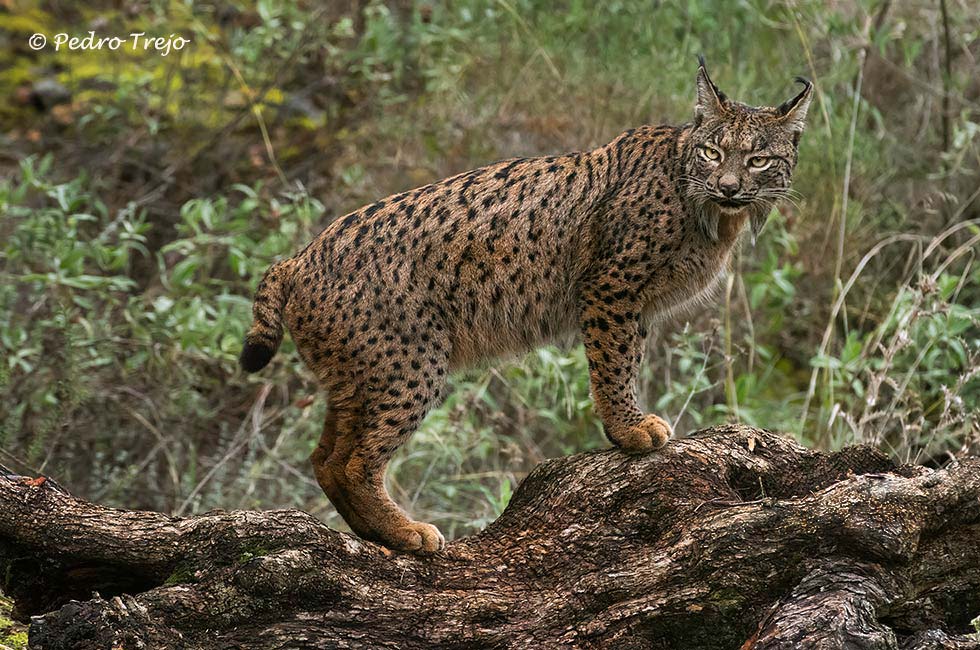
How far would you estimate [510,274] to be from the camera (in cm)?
546

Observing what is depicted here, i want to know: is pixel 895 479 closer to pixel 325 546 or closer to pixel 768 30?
pixel 325 546

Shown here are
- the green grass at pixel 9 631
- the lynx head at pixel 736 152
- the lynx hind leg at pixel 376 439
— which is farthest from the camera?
the lynx head at pixel 736 152

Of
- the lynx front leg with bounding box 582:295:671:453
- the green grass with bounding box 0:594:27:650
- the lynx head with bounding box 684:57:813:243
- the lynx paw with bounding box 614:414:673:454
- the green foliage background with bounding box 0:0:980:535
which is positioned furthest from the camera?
the green foliage background with bounding box 0:0:980:535

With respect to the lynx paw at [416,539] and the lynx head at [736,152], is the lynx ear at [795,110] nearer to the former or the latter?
the lynx head at [736,152]

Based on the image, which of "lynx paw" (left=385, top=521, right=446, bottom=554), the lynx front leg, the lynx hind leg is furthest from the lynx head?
"lynx paw" (left=385, top=521, right=446, bottom=554)

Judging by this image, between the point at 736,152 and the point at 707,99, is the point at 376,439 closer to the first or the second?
the point at 736,152

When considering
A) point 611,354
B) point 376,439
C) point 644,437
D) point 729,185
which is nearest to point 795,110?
point 729,185

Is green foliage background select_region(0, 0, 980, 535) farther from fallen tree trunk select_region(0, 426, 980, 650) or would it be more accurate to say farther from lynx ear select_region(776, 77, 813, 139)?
fallen tree trunk select_region(0, 426, 980, 650)

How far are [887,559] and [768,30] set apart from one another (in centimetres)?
680

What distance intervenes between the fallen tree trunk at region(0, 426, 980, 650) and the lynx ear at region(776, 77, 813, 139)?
6.05 ft

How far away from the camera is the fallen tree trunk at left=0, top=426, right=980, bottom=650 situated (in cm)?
382

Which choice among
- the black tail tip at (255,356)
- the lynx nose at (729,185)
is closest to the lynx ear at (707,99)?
the lynx nose at (729,185)

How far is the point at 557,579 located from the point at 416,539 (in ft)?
2.49

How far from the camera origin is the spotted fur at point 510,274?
16.7ft
